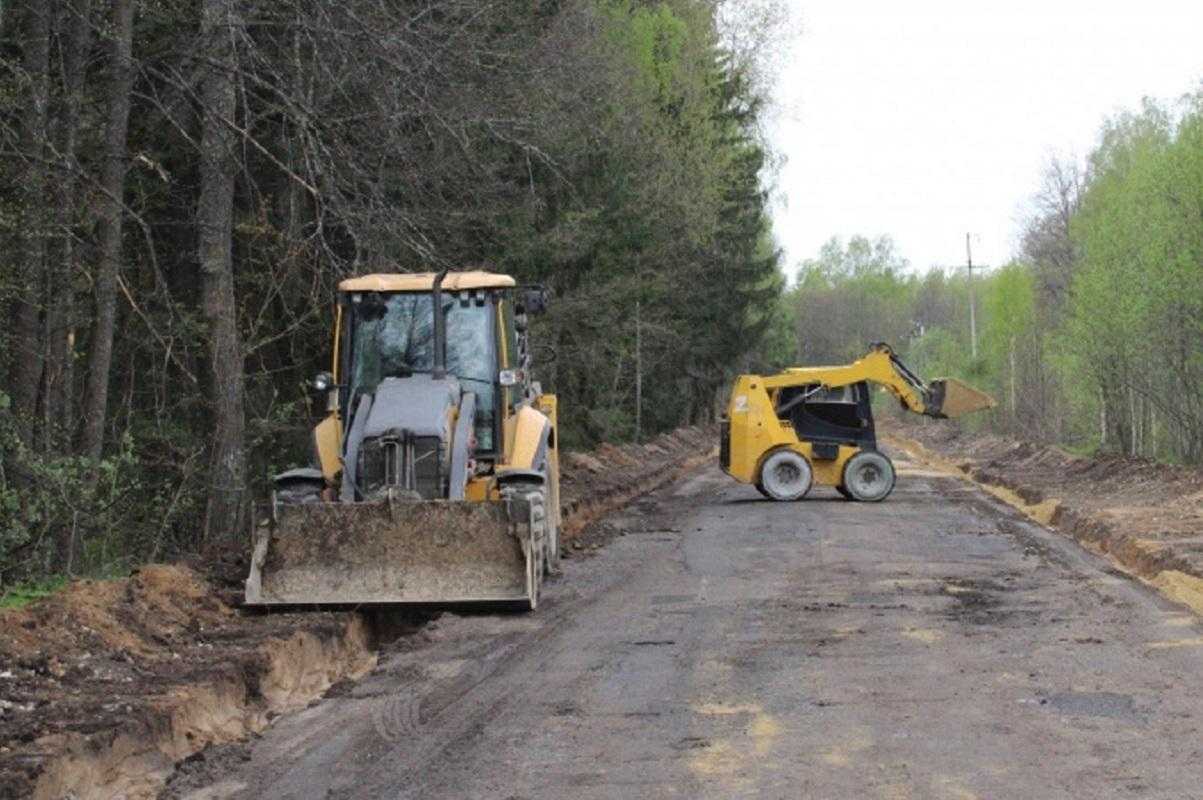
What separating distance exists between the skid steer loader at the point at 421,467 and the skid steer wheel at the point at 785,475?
1015 centimetres

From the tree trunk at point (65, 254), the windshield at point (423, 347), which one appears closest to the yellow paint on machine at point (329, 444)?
the windshield at point (423, 347)

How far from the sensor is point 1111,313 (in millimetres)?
31609

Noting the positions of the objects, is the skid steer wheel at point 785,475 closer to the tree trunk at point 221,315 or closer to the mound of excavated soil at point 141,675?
the tree trunk at point 221,315

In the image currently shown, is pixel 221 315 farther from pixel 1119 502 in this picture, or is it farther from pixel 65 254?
pixel 1119 502

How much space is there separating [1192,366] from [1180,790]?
25.7 meters

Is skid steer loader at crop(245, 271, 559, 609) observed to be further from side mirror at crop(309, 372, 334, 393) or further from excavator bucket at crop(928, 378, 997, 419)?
excavator bucket at crop(928, 378, 997, 419)

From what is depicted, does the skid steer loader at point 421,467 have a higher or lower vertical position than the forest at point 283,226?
lower

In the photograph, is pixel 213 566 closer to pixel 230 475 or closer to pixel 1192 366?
pixel 230 475

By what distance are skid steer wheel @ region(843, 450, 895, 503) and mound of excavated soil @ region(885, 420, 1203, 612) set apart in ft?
7.51

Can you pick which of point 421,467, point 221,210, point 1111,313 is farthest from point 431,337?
point 1111,313

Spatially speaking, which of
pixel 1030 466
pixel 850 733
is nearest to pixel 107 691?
pixel 850 733

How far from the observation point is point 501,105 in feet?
59.2

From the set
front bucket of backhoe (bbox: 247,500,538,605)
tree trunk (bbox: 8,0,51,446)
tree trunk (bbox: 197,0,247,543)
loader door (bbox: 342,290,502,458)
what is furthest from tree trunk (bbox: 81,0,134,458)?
front bucket of backhoe (bbox: 247,500,538,605)

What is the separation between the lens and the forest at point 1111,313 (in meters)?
29.2
